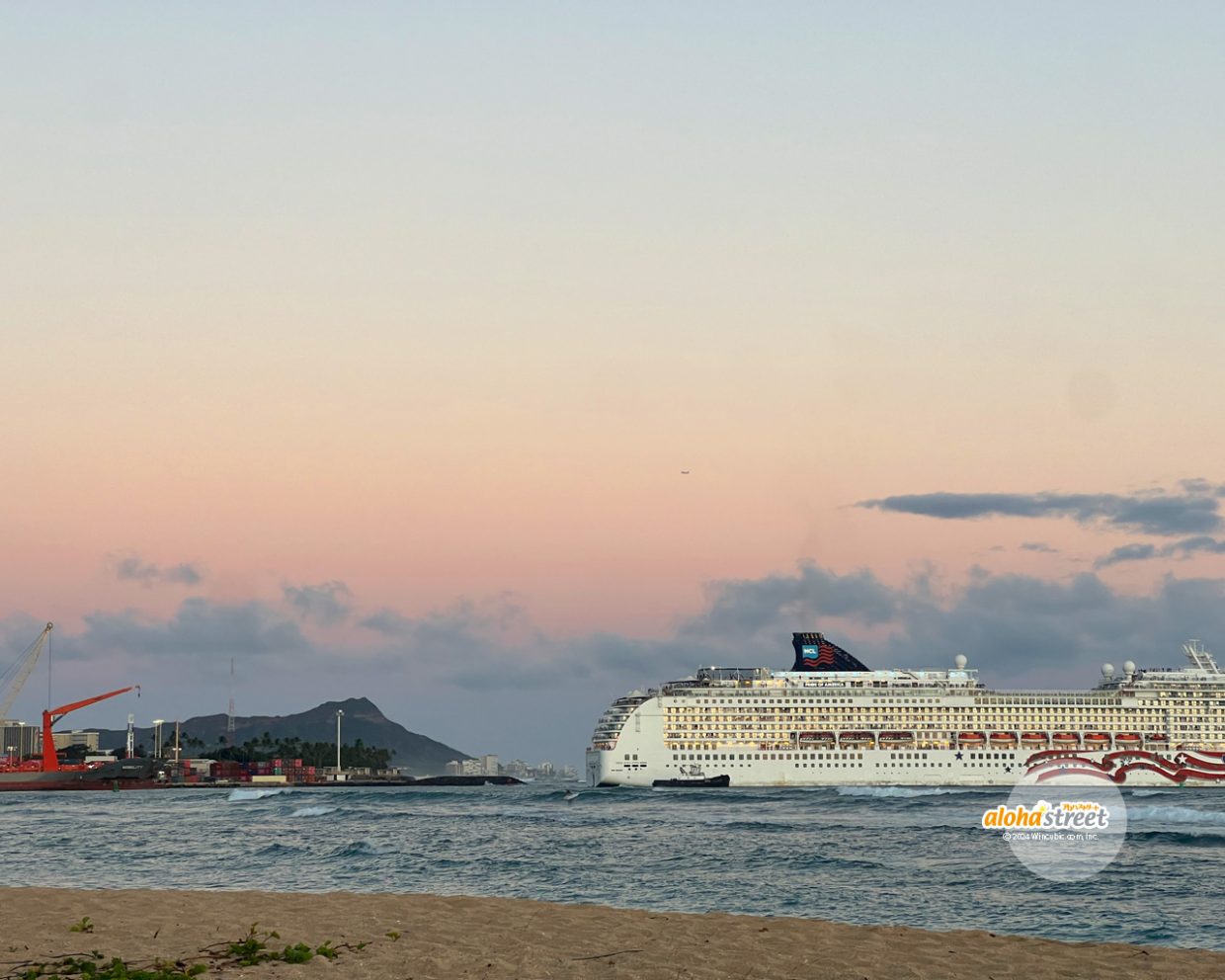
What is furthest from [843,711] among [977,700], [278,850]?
[278,850]

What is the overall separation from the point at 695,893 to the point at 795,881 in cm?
373

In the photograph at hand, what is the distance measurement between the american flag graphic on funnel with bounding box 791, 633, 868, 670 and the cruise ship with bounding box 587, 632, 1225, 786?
13.9ft

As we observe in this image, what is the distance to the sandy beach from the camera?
16.4 m

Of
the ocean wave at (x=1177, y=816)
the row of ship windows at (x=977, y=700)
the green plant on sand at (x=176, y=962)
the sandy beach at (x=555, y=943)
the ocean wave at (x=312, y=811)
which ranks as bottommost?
the ocean wave at (x=312, y=811)

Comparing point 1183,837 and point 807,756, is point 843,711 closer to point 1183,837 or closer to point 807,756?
point 807,756

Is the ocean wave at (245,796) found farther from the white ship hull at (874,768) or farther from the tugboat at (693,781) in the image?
the tugboat at (693,781)

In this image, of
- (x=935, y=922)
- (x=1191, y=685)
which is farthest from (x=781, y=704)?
(x=935, y=922)

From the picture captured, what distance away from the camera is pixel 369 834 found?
5756 centimetres

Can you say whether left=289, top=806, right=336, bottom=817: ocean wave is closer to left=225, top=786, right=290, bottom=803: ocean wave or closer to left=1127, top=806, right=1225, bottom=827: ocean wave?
left=225, top=786, right=290, bottom=803: ocean wave

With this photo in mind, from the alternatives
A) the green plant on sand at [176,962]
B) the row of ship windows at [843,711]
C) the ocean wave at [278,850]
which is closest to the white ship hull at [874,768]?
the row of ship windows at [843,711]

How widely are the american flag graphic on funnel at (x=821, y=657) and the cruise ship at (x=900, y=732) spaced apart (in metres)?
4.22

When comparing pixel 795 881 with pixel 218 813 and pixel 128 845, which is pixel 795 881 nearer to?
pixel 128 845

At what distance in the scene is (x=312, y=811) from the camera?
84750mm

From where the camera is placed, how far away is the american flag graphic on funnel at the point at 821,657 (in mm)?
146625
